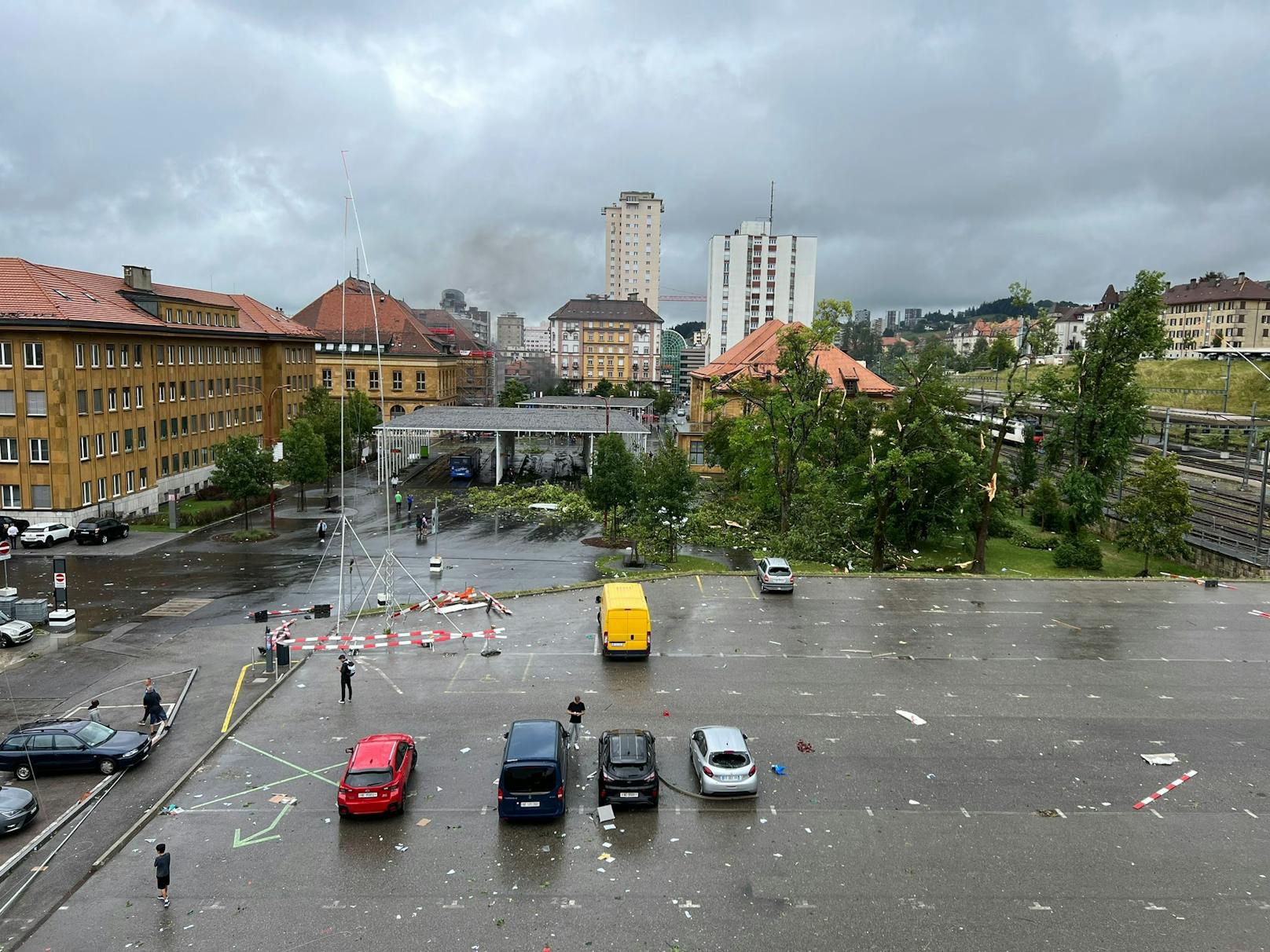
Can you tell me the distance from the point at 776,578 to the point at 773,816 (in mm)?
16003

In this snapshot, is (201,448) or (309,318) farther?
(309,318)

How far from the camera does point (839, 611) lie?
96.2ft

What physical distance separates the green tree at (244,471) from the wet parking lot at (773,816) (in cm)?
2490

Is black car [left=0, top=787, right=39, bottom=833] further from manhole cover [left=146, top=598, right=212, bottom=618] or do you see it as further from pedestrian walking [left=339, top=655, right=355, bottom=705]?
manhole cover [left=146, top=598, right=212, bottom=618]

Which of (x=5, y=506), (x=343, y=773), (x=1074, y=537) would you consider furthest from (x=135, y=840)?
(x=1074, y=537)

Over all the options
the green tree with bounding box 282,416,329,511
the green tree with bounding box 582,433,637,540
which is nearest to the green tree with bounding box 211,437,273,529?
the green tree with bounding box 282,416,329,511

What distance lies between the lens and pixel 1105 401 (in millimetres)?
43219

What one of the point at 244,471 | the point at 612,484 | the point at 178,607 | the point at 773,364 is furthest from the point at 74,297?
the point at 773,364

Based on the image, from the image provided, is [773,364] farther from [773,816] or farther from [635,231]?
[635,231]

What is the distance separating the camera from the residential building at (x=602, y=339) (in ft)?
512

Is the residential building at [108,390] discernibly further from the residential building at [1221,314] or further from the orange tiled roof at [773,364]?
the residential building at [1221,314]

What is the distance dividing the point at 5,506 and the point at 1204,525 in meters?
61.9

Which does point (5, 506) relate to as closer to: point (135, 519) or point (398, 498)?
point (135, 519)

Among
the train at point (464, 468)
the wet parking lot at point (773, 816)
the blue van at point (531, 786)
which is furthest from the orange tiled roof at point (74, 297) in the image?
the blue van at point (531, 786)
